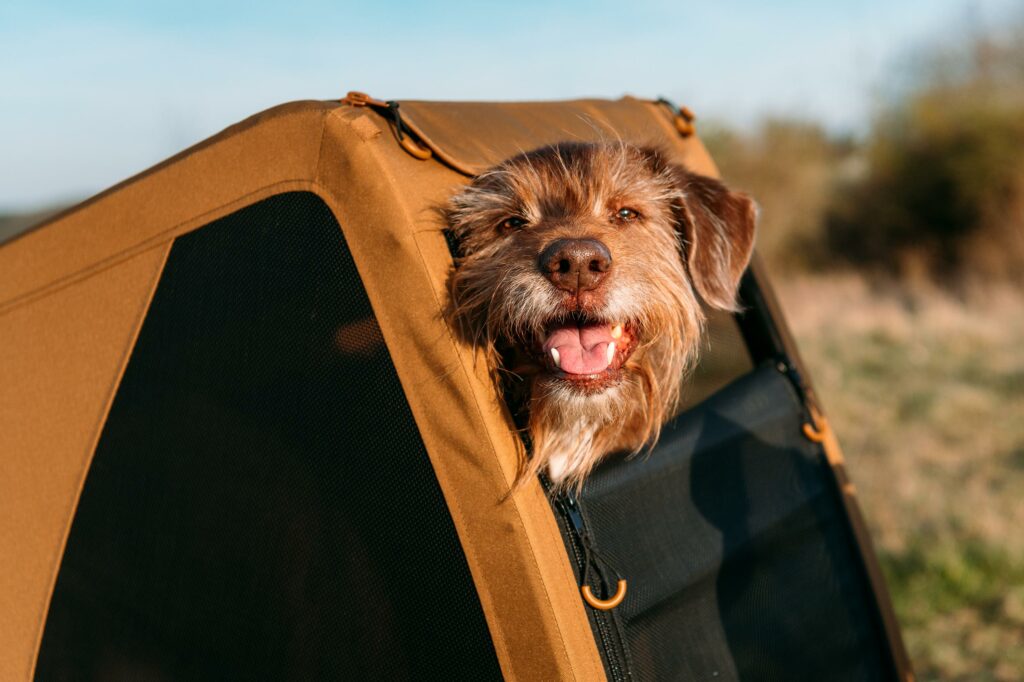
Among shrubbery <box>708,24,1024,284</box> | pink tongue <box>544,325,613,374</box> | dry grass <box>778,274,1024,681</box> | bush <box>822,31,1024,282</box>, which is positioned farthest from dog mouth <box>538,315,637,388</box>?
bush <box>822,31,1024,282</box>

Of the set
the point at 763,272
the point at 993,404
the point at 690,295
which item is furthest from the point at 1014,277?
the point at 690,295

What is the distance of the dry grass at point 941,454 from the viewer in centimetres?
441

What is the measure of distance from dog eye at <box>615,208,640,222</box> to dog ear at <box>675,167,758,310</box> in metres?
0.18

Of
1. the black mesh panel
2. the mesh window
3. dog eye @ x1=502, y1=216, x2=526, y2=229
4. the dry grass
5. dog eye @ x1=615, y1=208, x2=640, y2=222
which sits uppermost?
dog eye @ x1=502, y1=216, x2=526, y2=229

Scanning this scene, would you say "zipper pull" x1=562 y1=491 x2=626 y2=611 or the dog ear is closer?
"zipper pull" x1=562 y1=491 x2=626 y2=611

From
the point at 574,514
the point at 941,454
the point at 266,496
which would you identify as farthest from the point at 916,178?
the point at 266,496

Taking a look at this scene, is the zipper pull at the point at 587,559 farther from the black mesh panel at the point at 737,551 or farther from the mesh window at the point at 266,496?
the mesh window at the point at 266,496

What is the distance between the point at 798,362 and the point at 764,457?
50 cm

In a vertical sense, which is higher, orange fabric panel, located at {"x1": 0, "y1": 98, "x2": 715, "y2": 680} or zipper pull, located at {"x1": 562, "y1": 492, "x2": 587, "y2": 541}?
orange fabric panel, located at {"x1": 0, "y1": 98, "x2": 715, "y2": 680}

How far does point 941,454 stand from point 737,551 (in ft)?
15.0

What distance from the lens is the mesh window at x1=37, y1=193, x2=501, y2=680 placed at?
6.64 ft

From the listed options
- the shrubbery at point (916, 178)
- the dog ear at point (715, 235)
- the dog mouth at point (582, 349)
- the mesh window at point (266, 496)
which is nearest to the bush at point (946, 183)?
the shrubbery at point (916, 178)

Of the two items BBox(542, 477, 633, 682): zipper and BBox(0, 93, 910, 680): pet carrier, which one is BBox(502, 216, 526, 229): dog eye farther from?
BBox(542, 477, 633, 682): zipper

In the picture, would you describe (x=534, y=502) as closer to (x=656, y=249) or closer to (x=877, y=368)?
(x=656, y=249)
